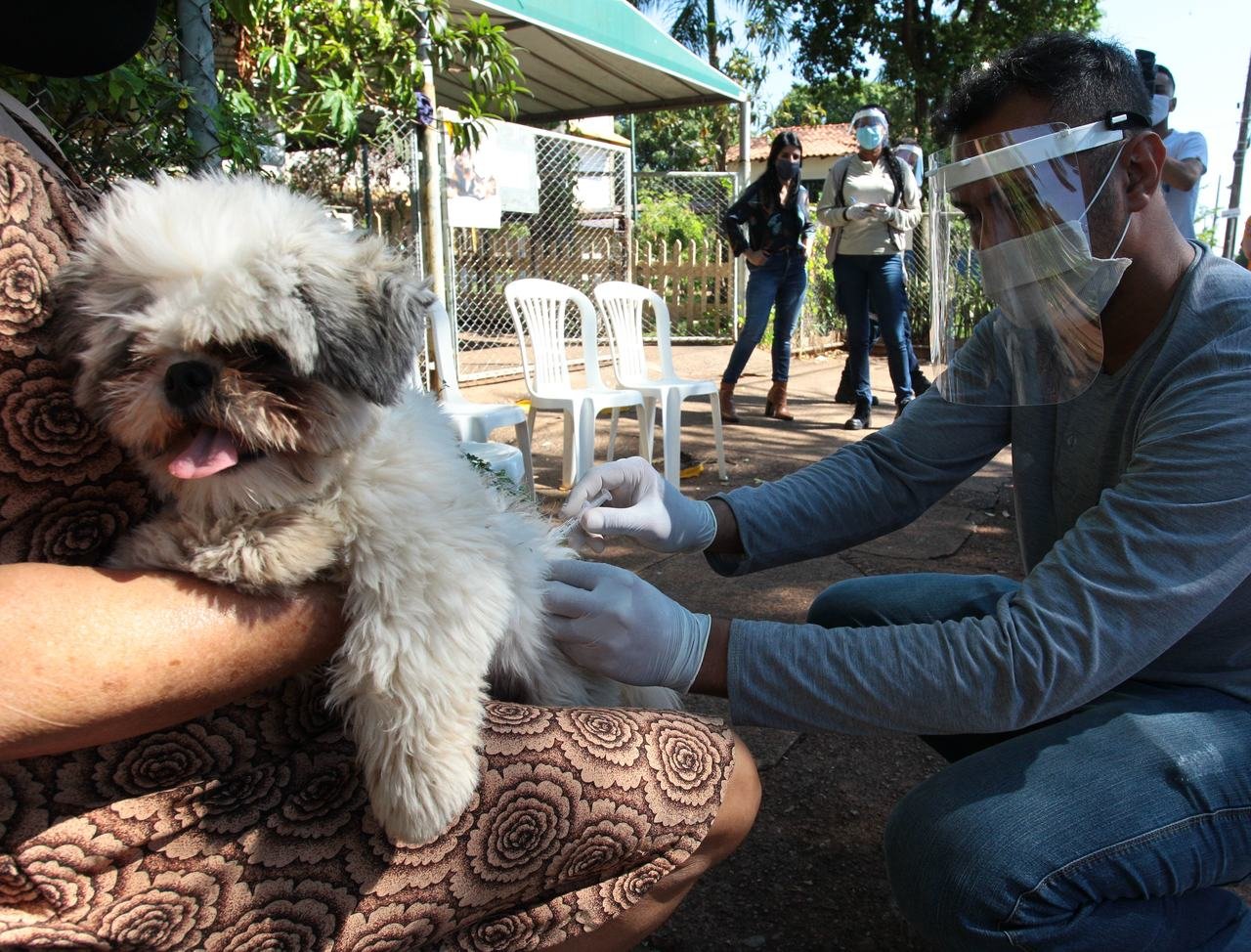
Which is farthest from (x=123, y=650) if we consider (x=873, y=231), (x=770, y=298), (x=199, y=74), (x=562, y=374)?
(x=770, y=298)

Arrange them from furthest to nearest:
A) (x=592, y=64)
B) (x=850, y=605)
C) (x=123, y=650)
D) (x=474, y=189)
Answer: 1. (x=592, y=64)
2. (x=474, y=189)
3. (x=850, y=605)
4. (x=123, y=650)

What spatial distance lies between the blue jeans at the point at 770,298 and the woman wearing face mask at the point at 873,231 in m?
0.34

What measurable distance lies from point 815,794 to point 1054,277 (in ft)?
5.13

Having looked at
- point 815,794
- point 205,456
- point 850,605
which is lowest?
point 815,794

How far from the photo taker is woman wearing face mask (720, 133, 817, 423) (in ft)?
→ 24.1

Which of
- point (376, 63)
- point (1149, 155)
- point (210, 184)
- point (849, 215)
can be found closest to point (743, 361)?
point (849, 215)

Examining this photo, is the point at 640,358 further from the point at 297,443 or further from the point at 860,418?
the point at 297,443

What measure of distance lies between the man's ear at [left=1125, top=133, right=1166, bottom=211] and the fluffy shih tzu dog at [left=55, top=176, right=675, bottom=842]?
4.30 feet

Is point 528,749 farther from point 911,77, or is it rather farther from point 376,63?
point 911,77

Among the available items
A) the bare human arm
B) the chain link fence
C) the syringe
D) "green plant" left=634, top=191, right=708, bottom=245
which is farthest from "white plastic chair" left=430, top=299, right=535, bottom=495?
"green plant" left=634, top=191, right=708, bottom=245

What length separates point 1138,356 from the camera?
1.71 m

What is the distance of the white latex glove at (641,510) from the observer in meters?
1.91

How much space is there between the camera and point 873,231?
6.83 meters

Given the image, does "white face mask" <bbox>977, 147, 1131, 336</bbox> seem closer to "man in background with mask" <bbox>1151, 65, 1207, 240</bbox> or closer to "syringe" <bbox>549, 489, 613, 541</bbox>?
"syringe" <bbox>549, 489, 613, 541</bbox>
